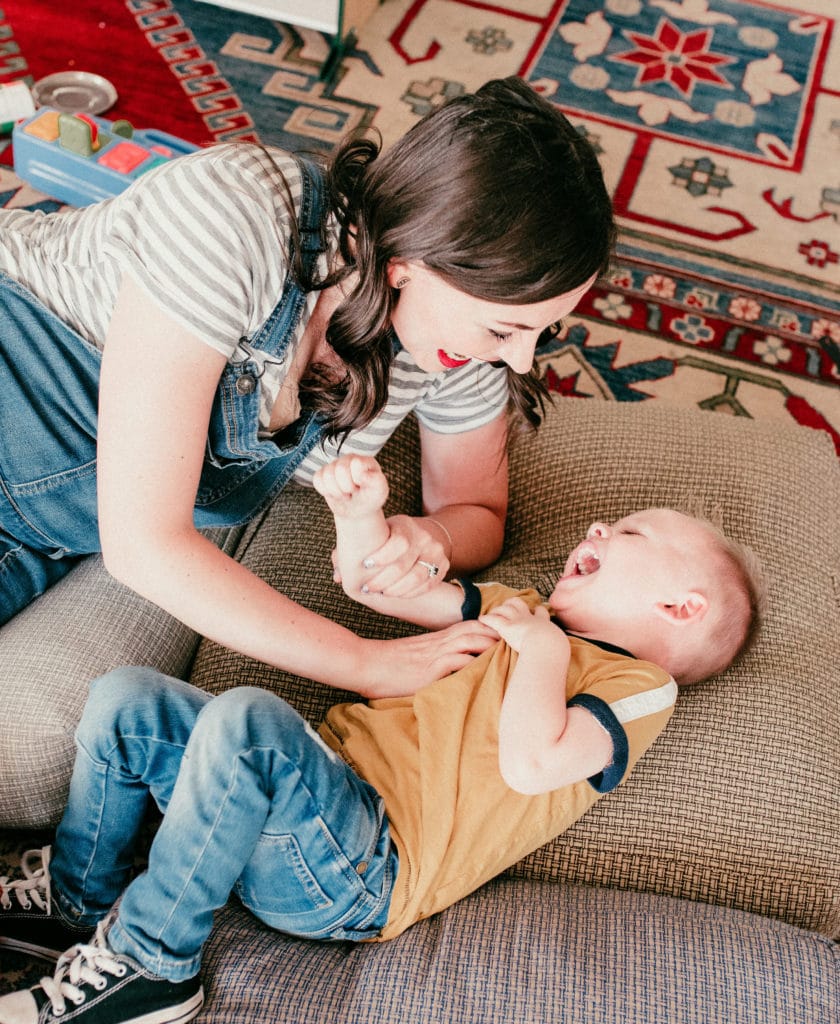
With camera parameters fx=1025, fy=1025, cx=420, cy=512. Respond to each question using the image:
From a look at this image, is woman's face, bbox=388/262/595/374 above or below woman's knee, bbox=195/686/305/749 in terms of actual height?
above

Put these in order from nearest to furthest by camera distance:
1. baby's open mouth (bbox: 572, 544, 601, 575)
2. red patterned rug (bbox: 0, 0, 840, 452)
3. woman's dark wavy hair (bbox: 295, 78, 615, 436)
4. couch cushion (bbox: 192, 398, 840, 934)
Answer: woman's dark wavy hair (bbox: 295, 78, 615, 436), couch cushion (bbox: 192, 398, 840, 934), baby's open mouth (bbox: 572, 544, 601, 575), red patterned rug (bbox: 0, 0, 840, 452)

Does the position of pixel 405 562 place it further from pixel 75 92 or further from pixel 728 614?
pixel 75 92

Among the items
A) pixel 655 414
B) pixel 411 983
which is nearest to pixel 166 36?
pixel 655 414

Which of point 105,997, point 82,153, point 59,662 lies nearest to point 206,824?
point 105,997

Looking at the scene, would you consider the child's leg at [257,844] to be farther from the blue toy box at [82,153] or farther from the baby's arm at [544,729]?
the blue toy box at [82,153]

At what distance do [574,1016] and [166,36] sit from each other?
2494 millimetres

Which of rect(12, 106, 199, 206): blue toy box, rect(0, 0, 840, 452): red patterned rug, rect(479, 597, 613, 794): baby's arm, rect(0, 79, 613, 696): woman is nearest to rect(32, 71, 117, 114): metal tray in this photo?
rect(0, 0, 840, 452): red patterned rug

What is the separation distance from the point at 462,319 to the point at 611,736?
45cm

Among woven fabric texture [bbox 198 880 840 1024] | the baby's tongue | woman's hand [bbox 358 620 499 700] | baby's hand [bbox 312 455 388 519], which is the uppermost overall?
baby's hand [bbox 312 455 388 519]

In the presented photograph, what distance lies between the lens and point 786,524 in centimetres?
140

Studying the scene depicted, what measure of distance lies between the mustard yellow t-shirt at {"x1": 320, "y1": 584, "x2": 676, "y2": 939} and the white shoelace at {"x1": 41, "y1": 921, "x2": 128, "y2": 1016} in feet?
0.90

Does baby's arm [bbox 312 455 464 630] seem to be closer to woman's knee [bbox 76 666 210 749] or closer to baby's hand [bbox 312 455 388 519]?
baby's hand [bbox 312 455 388 519]

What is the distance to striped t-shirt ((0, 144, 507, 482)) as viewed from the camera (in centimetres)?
93

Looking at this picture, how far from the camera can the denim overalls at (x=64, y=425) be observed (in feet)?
3.42
